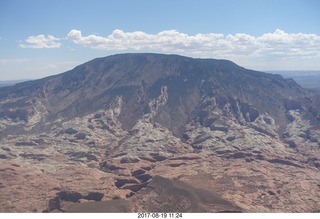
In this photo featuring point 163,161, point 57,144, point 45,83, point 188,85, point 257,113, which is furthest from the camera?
point 45,83

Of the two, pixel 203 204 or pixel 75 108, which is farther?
pixel 75 108

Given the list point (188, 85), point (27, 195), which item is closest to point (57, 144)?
point (27, 195)

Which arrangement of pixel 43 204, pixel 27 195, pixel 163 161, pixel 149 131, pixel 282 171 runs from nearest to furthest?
pixel 43 204
pixel 27 195
pixel 282 171
pixel 163 161
pixel 149 131

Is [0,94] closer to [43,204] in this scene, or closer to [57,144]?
[57,144]

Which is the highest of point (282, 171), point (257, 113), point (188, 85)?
point (188, 85)

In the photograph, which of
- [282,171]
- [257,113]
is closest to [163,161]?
[282,171]

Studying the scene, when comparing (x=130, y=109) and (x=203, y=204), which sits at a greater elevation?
(x=130, y=109)
